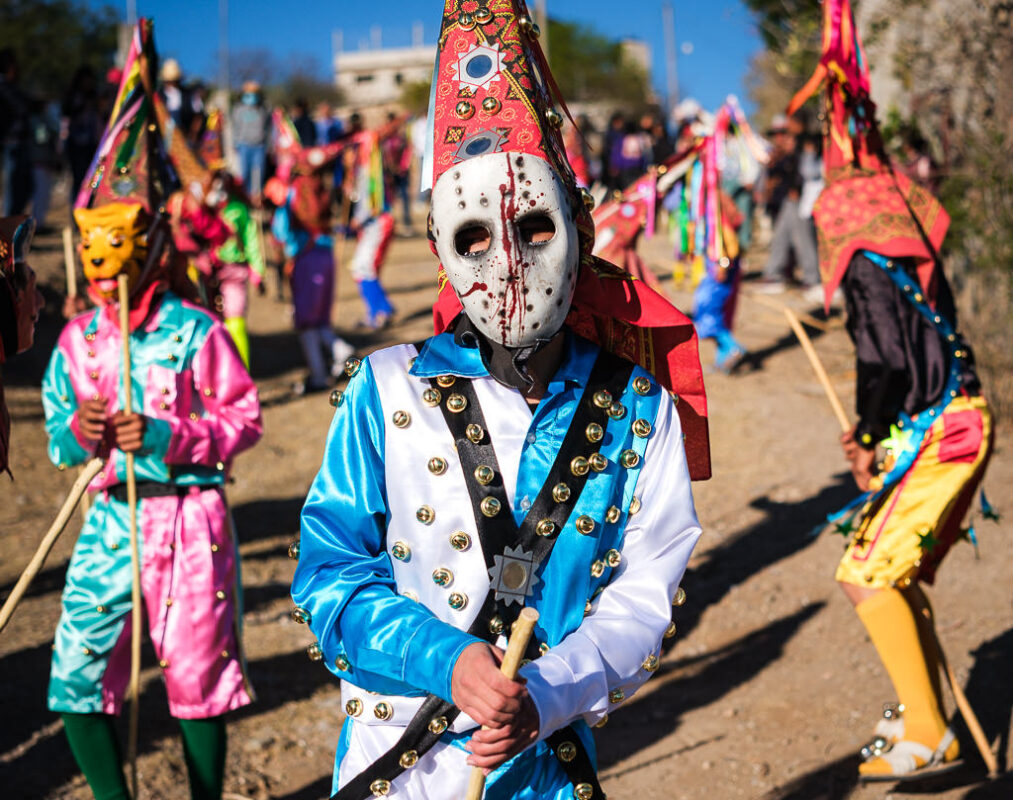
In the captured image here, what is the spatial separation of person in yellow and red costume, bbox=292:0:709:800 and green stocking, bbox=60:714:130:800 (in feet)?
5.57

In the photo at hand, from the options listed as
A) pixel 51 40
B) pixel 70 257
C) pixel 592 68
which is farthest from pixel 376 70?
pixel 70 257

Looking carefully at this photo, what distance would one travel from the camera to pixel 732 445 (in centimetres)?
923

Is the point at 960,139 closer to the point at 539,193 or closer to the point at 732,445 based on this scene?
the point at 732,445

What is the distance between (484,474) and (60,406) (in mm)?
2246

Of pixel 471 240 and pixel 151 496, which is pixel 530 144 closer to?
pixel 471 240

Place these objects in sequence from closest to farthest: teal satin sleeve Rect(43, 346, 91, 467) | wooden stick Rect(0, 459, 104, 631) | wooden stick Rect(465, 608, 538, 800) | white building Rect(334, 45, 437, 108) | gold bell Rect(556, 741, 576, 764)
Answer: wooden stick Rect(465, 608, 538, 800) → gold bell Rect(556, 741, 576, 764) → wooden stick Rect(0, 459, 104, 631) → teal satin sleeve Rect(43, 346, 91, 467) → white building Rect(334, 45, 437, 108)

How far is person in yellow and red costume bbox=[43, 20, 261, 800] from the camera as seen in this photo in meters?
3.59

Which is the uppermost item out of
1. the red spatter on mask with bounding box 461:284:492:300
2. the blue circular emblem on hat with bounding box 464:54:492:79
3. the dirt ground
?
the blue circular emblem on hat with bounding box 464:54:492:79

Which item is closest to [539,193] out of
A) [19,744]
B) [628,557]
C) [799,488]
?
[628,557]

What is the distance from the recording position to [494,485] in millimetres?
2227

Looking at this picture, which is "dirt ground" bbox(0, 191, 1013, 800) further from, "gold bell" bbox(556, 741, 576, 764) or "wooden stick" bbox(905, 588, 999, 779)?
"gold bell" bbox(556, 741, 576, 764)

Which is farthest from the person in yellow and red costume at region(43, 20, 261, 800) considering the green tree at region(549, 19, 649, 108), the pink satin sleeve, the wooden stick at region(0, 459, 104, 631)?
the green tree at region(549, 19, 649, 108)

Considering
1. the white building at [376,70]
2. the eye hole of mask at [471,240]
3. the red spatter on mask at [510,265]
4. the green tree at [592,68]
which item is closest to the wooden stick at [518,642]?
the red spatter on mask at [510,265]

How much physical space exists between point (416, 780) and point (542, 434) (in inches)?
30.1
